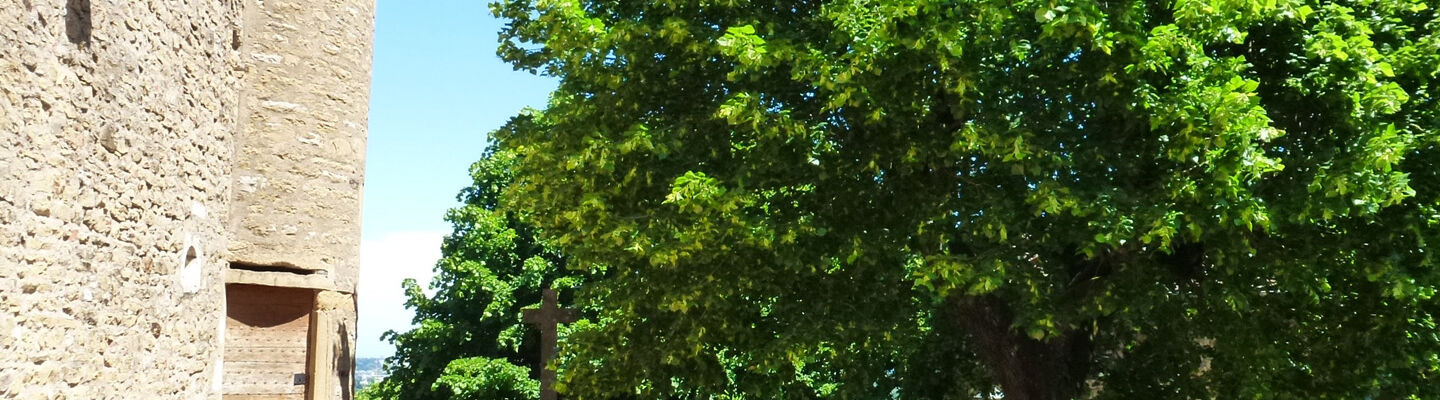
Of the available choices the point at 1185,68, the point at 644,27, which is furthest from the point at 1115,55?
the point at 644,27

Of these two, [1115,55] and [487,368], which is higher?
[1115,55]

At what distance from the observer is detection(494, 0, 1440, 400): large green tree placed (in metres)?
10.3

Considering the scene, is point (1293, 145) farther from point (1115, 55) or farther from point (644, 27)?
point (644, 27)

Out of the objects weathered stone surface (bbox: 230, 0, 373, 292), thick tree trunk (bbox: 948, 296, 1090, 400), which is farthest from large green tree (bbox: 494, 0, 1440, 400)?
weathered stone surface (bbox: 230, 0, 373, 292)

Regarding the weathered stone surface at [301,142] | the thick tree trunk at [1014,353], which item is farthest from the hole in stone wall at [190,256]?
the thick tree trunk at [1014,353]

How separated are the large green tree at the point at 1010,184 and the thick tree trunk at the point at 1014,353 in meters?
0.03

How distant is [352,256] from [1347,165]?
8560 mm

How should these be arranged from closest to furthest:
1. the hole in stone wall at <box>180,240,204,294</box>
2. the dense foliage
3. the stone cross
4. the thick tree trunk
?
1. the hole in stone wall at <box>180,240,204,294</box>
2. the thick tree trunk
3. the stone cross
4. the dense foliage

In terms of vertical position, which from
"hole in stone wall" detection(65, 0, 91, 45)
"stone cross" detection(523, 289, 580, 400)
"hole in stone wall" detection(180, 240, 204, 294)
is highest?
"hole in stone wall" detection(65, 0, 91, 45)

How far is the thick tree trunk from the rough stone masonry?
605cm

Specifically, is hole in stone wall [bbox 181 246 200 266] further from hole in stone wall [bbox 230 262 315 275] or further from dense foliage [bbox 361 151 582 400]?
dense foliage [bbox 361 151 582 400]

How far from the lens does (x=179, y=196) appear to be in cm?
747

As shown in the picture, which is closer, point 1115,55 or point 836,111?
point 1115,55

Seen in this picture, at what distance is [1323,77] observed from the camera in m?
10.5
